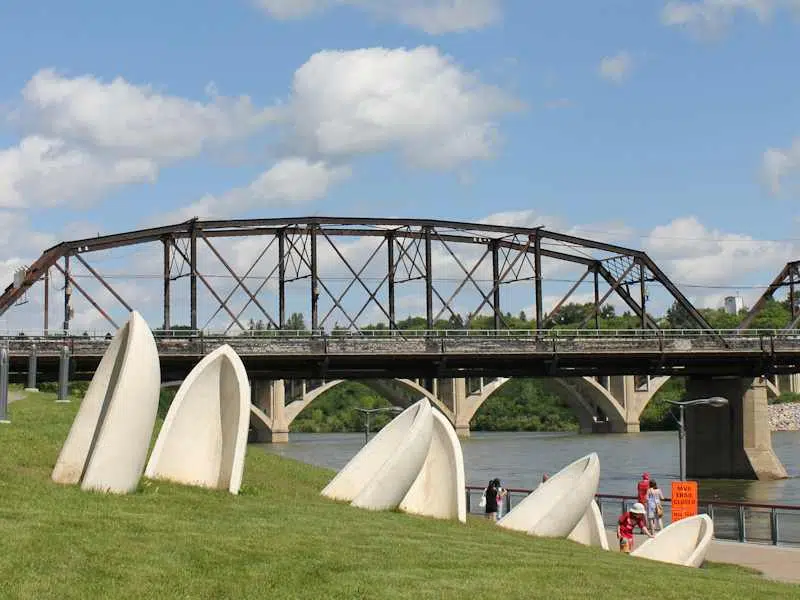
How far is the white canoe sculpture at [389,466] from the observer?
2086 centimetres

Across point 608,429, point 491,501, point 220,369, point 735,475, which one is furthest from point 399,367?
point 608,429

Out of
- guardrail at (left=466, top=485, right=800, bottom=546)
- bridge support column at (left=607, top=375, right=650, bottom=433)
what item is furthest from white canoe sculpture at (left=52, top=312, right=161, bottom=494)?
bridge support column at (left=607, top=375, right=650, bottom=433)

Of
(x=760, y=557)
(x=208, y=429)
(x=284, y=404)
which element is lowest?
(x=760, y=557)

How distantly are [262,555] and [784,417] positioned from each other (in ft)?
502

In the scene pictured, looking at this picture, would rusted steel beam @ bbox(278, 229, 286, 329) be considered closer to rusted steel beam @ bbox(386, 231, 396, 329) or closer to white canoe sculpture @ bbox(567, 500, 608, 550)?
rusted steel beam @ bbox(386, 231, 396, 329)

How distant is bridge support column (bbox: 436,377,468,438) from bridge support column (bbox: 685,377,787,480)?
5410 centimetres

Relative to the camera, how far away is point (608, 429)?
135875 mm

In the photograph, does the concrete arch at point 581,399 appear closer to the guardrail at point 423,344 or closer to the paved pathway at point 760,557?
the guardrail at point 423,344

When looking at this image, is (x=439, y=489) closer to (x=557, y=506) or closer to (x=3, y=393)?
(x=557, y=506)

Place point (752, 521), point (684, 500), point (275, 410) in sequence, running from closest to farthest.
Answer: point (684, 500) < point (752, 521) < point (275, 410)

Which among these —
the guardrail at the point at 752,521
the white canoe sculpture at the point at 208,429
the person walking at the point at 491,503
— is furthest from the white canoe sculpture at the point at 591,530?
the white canoe sculpture at the point at 208,429

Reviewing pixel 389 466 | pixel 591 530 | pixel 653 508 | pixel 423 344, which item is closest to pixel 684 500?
pixel 653 508

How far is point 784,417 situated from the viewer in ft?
515

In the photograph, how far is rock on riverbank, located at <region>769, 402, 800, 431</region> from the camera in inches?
6097
